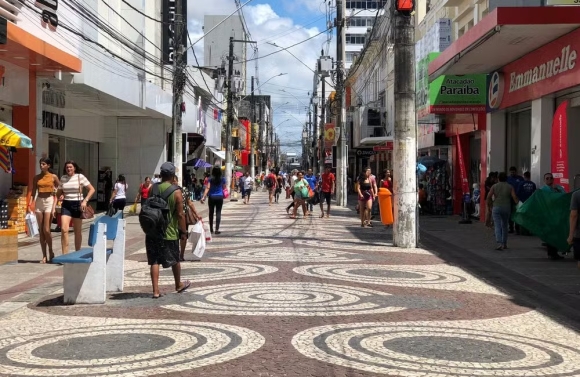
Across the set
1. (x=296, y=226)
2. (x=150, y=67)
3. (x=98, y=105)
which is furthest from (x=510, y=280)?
(x=150, y=67)

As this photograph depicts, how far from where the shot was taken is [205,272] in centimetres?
1041

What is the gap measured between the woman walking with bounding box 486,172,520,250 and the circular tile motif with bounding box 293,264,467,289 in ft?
9.41

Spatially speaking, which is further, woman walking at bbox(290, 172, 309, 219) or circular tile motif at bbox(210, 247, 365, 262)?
woman walking at bbox(290, 172, 309, 219)

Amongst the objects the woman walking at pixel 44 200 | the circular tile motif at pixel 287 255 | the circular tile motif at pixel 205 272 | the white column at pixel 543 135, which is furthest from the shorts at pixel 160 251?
the white column at pixel 543 135

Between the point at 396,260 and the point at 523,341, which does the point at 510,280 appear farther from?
the point at 523,341

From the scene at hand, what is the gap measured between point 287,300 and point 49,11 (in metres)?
11.3

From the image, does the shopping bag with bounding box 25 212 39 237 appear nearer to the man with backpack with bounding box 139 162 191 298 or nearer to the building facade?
the building facade

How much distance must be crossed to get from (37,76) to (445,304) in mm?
12490

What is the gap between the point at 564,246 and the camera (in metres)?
11.9

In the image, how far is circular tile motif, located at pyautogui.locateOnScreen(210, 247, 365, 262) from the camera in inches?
469

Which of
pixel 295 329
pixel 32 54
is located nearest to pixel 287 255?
pixel 295 329

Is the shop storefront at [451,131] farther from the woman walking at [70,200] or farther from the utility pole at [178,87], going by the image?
the woman walking at [70,200]

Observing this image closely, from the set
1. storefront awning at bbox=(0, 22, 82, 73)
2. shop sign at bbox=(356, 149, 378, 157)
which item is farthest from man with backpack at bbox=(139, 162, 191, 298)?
shop sign at bbox=(356, 149, 378, 157)

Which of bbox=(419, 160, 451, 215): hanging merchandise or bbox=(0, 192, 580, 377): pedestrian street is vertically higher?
bbox=(419, 160, 451, 215): hanging merchandise
